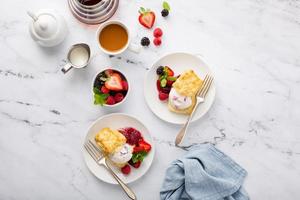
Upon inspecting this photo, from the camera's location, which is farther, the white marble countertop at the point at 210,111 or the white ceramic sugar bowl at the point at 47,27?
the white marble countertop at the point at 210,111

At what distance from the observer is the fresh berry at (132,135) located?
152cm

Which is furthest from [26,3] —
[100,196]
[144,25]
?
[100,196]

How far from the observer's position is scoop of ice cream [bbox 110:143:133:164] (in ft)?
4.85

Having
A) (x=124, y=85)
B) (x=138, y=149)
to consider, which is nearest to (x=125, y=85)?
(x=124, y=85)

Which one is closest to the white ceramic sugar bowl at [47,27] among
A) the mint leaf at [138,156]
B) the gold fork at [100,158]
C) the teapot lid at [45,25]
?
the teapot lid at [45,25]

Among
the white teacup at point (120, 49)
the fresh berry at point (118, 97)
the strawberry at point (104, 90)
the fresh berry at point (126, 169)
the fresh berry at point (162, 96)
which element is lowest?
the fresh berry at point (126, 169)

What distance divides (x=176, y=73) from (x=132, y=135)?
0.88 ft

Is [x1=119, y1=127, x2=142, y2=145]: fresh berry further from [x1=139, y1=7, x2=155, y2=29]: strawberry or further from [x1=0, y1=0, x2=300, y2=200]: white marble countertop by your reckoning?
[x1=139, y1=7, x2=155, y2=29]: strawberry

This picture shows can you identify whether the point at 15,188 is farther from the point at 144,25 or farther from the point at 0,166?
the point at 144,25

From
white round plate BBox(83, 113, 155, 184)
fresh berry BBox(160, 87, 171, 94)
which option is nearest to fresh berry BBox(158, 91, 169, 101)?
fresh berry BBox(160, 87, 171, 94)

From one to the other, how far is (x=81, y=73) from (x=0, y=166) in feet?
1.48

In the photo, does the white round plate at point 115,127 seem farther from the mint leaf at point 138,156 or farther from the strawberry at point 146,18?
the strawberry at point 146,18

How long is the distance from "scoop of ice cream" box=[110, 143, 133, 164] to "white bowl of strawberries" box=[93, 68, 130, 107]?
0.49 ft

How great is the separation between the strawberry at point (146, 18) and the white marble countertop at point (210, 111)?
3 cm
